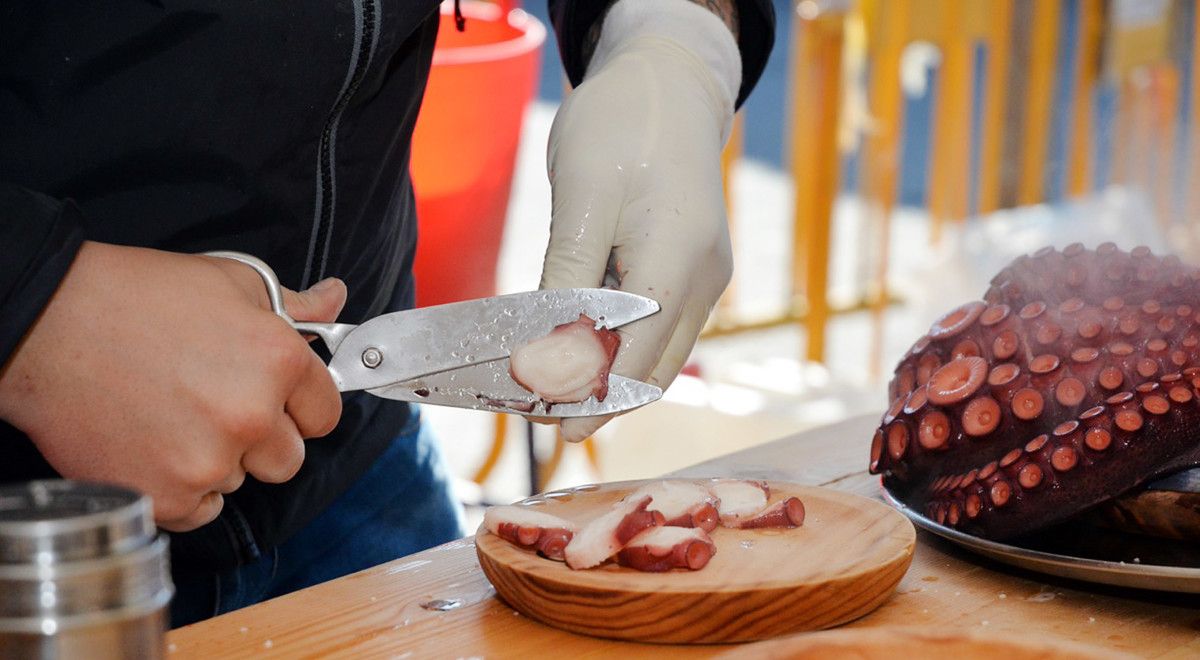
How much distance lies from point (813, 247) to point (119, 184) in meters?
3.35

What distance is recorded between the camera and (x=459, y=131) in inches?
92.7

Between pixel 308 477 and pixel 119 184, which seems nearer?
pixel 119 184

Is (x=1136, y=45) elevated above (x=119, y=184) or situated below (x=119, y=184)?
below

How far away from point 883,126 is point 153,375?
3.81 m

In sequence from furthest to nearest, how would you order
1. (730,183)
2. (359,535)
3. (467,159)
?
1. (730,183)
2. (467,159)
3. (359,535)

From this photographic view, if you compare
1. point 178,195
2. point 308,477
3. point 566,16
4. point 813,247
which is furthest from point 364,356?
point 813,247

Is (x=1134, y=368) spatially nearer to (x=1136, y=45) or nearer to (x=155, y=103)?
(x=155, y=103)

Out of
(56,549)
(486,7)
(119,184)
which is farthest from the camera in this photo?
(486,7)

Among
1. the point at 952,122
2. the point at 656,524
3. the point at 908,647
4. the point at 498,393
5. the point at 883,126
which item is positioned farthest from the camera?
the point at 952,122

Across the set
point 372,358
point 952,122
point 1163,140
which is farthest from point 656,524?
point 1163,140

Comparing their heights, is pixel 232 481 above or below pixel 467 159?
above

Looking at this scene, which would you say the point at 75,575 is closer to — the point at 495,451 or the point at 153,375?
the point at 153,375

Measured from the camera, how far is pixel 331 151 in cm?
121

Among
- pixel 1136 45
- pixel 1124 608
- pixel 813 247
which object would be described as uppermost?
pixel 1124 608
